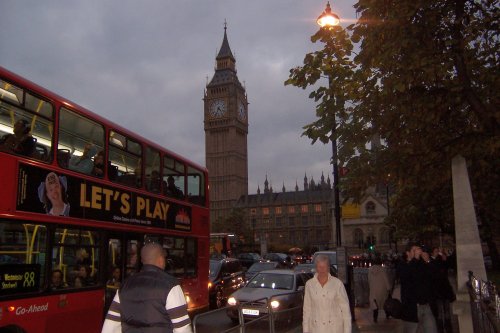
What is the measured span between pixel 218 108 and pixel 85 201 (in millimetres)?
141940

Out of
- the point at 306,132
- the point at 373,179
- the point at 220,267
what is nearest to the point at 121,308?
the point at 306,132

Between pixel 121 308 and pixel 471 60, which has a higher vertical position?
pixel 471 60

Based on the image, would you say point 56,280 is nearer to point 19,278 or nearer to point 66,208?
point 19,278

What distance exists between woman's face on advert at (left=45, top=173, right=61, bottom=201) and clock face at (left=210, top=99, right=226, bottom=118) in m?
141

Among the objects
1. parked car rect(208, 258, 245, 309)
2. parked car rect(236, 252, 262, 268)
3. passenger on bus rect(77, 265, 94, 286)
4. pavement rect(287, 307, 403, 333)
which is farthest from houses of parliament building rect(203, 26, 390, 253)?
passenger on bus rect(77, 265, 94, 286)

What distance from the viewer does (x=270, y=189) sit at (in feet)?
542

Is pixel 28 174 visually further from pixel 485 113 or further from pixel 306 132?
pixel 485 113

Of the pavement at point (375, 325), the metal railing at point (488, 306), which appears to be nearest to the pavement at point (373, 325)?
the pavement at point (375, 325)

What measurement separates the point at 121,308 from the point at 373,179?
895 cm

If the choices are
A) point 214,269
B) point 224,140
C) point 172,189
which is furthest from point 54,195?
point 224,140

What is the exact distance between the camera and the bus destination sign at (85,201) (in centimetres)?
795

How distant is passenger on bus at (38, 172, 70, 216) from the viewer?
820 centimetres

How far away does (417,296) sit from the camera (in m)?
8.19

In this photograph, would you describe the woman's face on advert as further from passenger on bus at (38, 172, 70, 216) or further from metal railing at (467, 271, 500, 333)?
metal railing at (467, 271, 500, 333)
